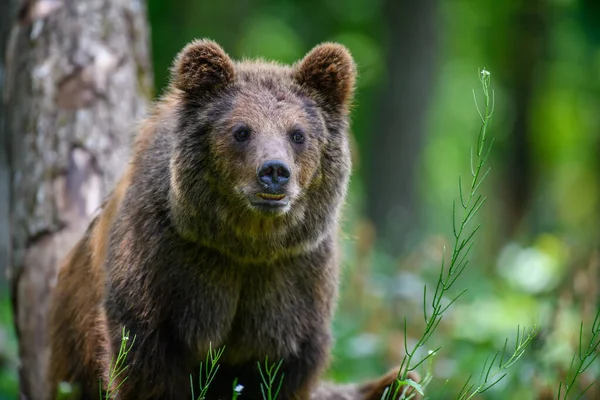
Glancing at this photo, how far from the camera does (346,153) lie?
5.07 m

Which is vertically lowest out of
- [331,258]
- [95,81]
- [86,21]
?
[331,258]

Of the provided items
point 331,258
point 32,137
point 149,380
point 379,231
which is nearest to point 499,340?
point 331,258

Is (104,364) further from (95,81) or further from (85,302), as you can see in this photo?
(95,81)

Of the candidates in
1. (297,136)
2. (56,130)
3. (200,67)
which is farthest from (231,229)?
(56,130)

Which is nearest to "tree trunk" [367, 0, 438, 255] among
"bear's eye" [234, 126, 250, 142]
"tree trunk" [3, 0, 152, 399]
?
"tree trunk" [3, 0, 152, 399]

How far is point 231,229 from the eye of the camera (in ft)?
15.5

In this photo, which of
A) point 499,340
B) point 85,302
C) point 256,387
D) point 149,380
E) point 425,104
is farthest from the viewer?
point 425,104

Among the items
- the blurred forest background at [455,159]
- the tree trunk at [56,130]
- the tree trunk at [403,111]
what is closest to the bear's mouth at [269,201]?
the blurred forest background at [455,159]

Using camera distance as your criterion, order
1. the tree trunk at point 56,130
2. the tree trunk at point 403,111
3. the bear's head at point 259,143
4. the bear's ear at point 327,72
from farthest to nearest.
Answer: the tree trunk at point 403,111 → the tree trunk at point 56,130 → the bear's ear at point 327,72 → the bear's head at point 259,143

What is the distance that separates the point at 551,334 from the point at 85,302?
368 cm

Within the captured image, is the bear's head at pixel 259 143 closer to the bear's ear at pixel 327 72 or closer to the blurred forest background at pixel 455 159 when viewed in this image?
the bear's ear at pixel 327 72

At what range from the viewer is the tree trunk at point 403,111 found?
1498 cm

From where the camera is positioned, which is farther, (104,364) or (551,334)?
(551,334)

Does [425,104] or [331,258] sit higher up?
[425,104]
